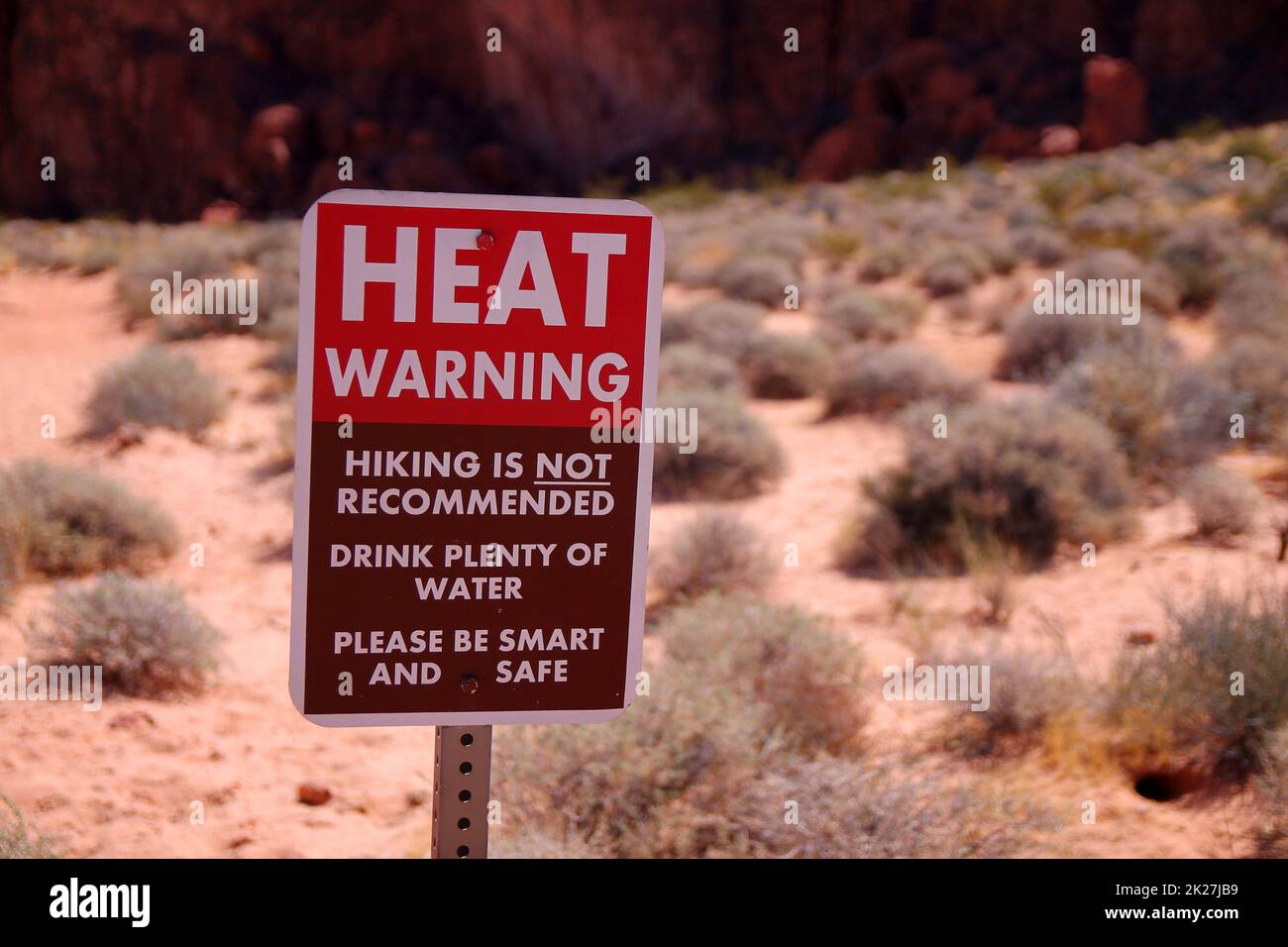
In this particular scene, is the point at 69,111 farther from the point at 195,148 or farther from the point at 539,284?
the point at 539,284

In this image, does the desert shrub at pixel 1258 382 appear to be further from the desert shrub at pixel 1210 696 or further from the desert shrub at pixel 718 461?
the desert shrub at pixel 1210 696

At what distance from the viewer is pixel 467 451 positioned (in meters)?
1.73

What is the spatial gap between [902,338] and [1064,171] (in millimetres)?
17440

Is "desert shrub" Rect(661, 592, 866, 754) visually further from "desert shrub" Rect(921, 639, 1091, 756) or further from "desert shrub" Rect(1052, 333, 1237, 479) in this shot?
"desert shrub" Rect(1052, 333, 1237, 479)

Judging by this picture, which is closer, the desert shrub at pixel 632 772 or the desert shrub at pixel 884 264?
the desert shrub at pixel 632 772

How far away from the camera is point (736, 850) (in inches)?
128

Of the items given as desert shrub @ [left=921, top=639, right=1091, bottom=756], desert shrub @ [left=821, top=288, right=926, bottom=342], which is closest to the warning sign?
desert shrub @ [left=921, top=639, right=1091, bottom=756]

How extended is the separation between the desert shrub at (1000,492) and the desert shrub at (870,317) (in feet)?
17.9

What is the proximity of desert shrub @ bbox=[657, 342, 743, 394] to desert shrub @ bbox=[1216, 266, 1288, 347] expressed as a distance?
177 inches

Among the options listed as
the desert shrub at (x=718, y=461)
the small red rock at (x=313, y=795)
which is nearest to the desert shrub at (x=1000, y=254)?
the desert shrub at (x=718, y=461)

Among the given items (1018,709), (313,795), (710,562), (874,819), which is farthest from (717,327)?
(874,819)

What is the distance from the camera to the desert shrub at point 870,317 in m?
12.4

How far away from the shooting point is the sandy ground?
11.8 ft

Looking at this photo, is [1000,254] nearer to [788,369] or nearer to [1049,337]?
[1049,337]
